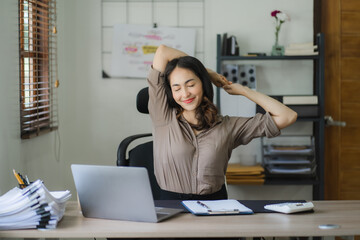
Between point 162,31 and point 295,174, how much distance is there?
4.63 ft

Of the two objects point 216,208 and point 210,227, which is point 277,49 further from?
point 210,227

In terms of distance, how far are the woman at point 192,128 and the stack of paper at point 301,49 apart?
4.41 ft

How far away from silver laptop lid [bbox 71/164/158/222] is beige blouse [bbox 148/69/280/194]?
0.50 meters

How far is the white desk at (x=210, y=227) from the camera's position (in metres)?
1.63

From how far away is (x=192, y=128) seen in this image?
2303 millimetres

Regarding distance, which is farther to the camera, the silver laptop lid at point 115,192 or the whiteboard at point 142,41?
the whiteboard at point 142,41

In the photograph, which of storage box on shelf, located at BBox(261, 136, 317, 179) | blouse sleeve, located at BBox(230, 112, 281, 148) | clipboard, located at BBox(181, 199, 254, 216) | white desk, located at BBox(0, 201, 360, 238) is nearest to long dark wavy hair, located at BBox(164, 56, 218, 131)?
blouse sleeve, located at BBox(230, 112, 281, 148)

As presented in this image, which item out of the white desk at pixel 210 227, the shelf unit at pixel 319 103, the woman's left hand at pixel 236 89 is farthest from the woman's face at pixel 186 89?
the shelf unit at pixel 319 103

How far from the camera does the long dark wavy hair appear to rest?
7.45 ft

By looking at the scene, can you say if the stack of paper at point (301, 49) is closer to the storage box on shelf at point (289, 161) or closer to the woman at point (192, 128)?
the storage box on shelf at point (289, 161)

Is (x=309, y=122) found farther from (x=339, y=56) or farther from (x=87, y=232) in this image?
(x=87, y=232)

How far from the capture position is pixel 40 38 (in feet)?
10.4

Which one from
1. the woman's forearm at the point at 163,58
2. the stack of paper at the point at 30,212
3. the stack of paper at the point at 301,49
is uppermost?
the stack of paper at the point at 301,49

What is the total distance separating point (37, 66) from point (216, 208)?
168 centimetres
